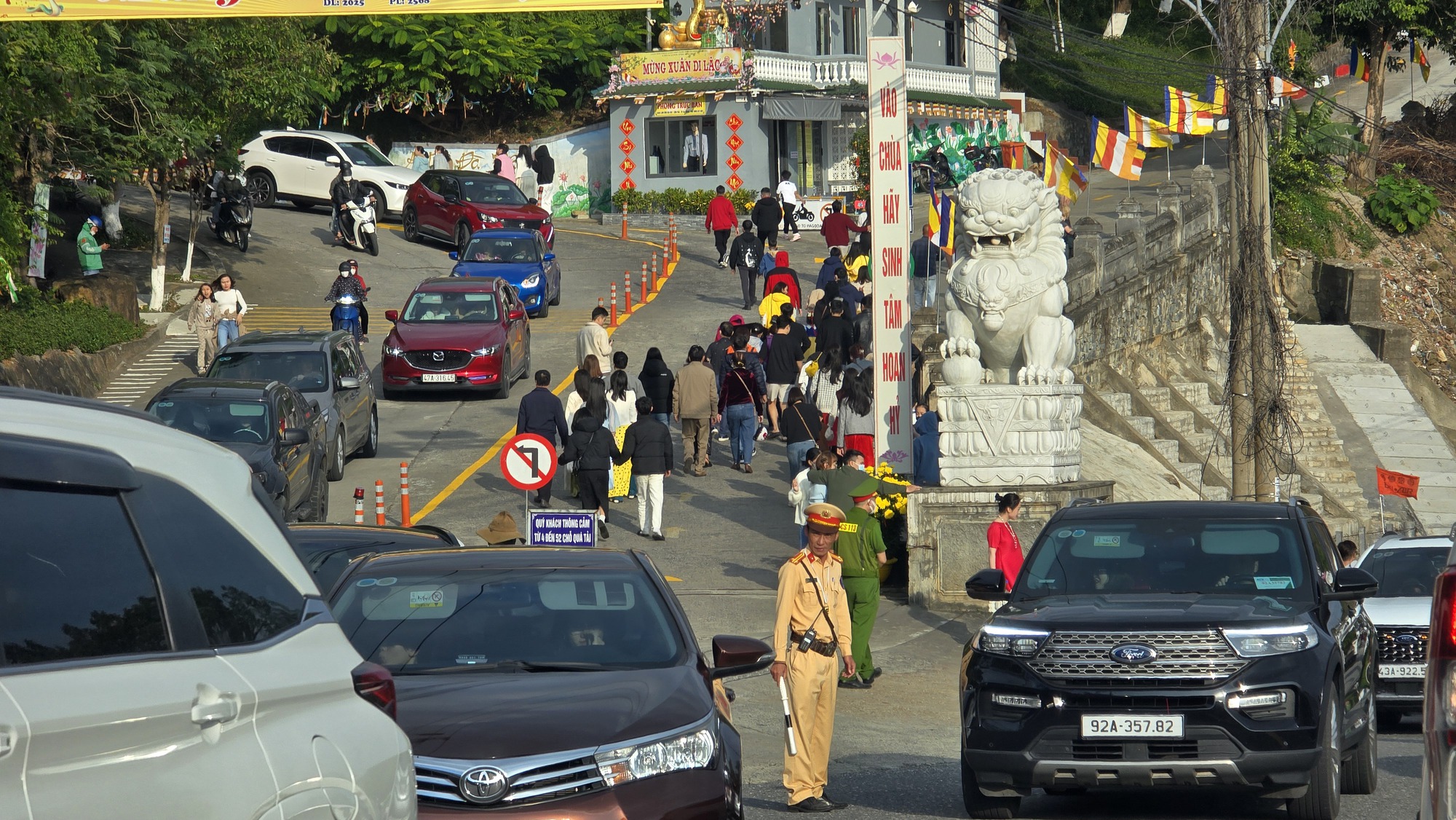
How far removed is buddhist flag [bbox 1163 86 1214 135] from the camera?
33.2 m

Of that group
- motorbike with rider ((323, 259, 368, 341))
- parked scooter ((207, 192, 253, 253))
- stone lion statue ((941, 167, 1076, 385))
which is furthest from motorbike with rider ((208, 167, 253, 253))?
stone lion statue ((941, 167, 1076, 385))

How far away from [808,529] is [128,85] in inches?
844

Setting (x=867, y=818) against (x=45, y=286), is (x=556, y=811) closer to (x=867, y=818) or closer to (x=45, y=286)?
(x=867, y=818)

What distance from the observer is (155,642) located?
11.9 feet

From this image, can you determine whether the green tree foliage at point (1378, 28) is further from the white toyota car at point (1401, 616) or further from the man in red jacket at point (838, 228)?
the white toyota car at point (1401, 616)

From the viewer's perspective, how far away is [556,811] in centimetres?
644

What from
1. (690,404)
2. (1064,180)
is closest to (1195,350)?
(1064,180)

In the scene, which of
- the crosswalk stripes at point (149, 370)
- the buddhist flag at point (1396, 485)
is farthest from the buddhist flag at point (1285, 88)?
the crosswalk stripes at point (149, 370)

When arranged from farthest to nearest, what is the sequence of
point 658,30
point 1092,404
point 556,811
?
point 658,30, point 1092,404, point 556,811

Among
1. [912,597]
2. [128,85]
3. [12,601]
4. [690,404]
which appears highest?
[128,85]

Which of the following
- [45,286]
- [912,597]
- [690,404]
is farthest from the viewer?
[45,286]

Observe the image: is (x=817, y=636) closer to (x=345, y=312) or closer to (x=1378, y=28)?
(x=345, y=312)

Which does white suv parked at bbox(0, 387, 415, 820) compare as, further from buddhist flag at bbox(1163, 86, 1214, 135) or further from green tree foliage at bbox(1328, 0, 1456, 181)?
green tree foliage at bbox(1328, 0, 1456, 181)

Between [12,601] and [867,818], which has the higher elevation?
[12,601]
